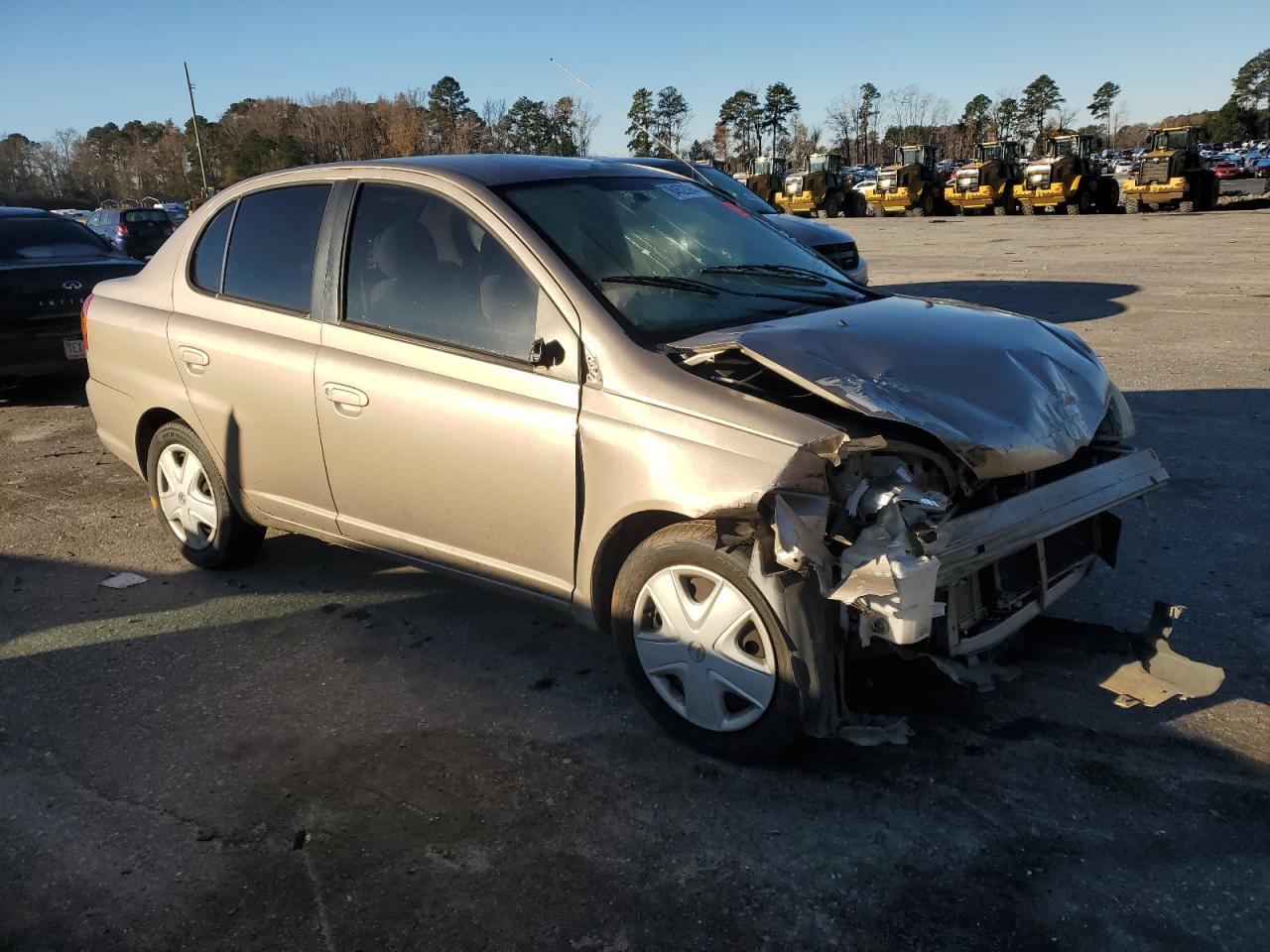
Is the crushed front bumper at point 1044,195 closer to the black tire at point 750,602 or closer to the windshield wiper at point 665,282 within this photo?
the windshield wiper at point 665,282

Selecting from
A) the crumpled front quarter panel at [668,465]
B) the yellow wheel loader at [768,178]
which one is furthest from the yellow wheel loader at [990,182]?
the crumpled front quarter panel at [668,465]

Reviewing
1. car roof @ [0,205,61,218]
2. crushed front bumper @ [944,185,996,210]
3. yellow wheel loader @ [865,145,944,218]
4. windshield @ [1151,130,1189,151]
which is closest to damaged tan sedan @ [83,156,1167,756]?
car roof @ [0,205,61,218]

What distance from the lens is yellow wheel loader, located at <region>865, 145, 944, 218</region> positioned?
112ft

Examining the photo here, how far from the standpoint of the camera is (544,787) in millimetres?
3115

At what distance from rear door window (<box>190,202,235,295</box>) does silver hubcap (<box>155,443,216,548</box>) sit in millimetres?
774

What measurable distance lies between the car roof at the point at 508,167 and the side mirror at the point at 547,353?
756 millimetres

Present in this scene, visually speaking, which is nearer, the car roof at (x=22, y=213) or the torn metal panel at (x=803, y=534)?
the torn metal panel at (x=803, y=534)

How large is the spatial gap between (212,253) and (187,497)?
1148mm

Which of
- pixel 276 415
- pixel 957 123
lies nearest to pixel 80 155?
pixel 957 123

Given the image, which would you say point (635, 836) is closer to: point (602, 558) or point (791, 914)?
point (791, 914)

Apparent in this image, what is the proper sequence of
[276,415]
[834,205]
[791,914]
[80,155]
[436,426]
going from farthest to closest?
[80,155] < [834,205] < [276,415] < [436,426] < [791,914]

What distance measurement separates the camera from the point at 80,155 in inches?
3871

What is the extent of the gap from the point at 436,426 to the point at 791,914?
196 centimetres

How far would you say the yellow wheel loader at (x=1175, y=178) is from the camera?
2848cm
